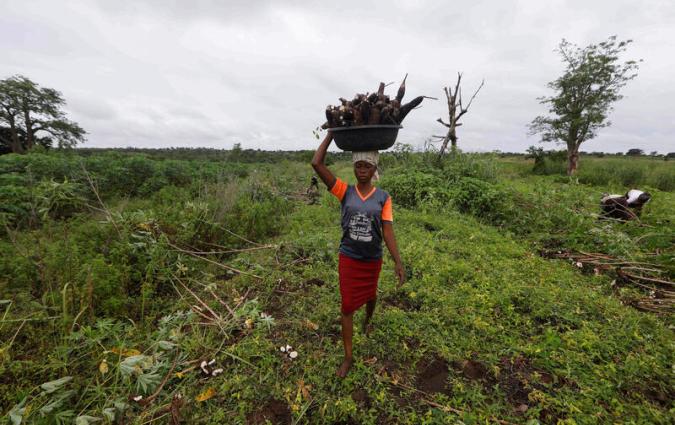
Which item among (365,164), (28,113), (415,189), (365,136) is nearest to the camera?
(365,136)

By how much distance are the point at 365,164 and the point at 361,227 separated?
0.46 metres

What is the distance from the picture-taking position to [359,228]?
2.02 m

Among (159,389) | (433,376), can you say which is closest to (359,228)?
(433,376)

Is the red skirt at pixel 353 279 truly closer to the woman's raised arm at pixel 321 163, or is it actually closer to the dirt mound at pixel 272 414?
the woman's raised arm at pixel 321 163

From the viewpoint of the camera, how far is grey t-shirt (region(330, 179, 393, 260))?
6.58ft

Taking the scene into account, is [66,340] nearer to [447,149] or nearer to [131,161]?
[447,149]

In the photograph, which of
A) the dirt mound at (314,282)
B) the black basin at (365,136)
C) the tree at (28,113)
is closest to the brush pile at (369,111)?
the black basin at (365,136)

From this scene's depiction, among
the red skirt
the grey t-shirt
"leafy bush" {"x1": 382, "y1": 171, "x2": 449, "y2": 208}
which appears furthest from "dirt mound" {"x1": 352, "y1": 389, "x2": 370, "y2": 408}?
"leafy bush" {"x1": 382, "y1": 171, "x2": 449, "y2": 208}

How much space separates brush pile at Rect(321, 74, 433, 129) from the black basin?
2.4 inches

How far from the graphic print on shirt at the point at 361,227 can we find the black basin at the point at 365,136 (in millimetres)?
481

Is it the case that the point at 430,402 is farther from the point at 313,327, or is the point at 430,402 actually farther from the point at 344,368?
the point at 313,327

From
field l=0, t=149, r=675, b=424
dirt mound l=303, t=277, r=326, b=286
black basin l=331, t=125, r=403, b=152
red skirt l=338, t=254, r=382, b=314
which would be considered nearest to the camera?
black basin l=331, t=125, r=403, b=152

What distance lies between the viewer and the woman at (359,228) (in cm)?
200

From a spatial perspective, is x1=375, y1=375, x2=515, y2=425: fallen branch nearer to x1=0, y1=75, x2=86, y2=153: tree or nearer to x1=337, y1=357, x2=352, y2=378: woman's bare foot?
x1=337, y1=357, x2=352, y2=378: woman's bare foot
